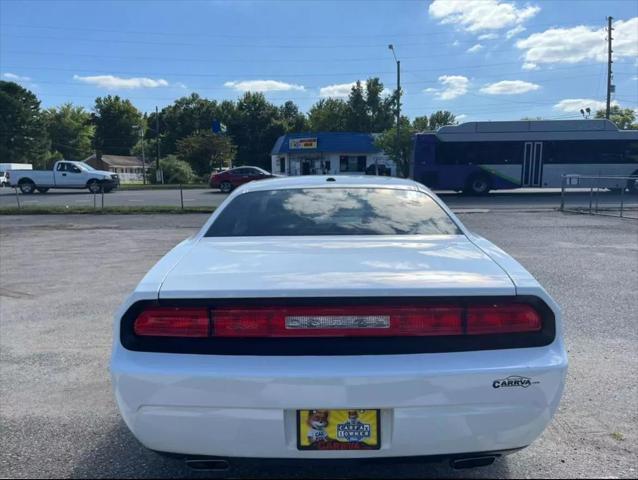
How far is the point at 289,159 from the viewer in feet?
181

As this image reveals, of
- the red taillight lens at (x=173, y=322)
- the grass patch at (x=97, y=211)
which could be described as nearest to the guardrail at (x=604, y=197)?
the grass patch at (x=97, y=211)

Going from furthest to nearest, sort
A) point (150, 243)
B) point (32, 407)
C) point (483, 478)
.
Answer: point (150, 243) → point (32, 407) → point (483, 478)

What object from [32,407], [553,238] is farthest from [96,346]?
[553,238]

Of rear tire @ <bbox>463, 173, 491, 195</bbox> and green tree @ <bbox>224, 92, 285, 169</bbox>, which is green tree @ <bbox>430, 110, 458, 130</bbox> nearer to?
green tree @ <bbox>224, 92, 285, 169</bbox>

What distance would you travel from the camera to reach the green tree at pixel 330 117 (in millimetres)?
72375

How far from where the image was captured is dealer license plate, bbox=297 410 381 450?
2.25m

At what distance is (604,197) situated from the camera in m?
25.8

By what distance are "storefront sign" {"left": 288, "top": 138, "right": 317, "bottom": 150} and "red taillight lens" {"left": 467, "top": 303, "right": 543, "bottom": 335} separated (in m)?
51.1

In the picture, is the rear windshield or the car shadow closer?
the car shadow

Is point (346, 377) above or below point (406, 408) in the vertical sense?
above

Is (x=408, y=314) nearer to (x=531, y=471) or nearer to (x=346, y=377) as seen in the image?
(x=346, y=377)

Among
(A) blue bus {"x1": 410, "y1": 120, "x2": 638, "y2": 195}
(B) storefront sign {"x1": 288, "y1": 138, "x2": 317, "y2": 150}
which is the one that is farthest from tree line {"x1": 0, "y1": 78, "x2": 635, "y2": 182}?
(A) blue bus {"x1": 410, "y1": 120, "x2": 638, "y2": 195}

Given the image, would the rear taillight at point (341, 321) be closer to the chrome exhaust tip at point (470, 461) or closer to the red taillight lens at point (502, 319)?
the red taillight lens at point (502, 319)

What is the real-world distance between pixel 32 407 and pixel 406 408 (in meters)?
2.81
